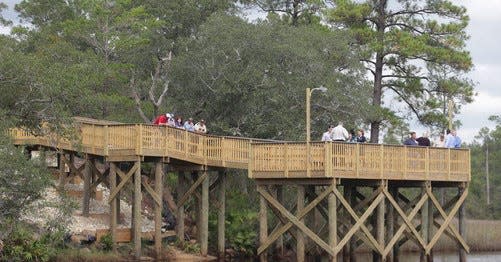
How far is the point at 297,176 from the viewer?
33.9m

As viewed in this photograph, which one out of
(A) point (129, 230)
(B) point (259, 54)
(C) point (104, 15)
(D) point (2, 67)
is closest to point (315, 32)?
(B) point (259, 54)

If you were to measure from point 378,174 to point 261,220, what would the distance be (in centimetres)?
465

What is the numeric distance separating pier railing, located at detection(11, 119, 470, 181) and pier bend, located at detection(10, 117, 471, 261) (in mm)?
32

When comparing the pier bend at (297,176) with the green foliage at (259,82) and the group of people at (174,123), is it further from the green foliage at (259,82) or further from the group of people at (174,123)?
the green foliage at (259,82)

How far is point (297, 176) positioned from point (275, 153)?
1.32 meters

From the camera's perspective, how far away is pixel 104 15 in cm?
5259

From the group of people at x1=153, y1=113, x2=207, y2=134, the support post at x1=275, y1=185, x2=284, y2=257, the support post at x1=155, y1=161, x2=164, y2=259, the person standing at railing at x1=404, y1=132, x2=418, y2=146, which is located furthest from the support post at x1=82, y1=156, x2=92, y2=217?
the person standing at railing at x1=404, y1=132, x2=418, y2=146

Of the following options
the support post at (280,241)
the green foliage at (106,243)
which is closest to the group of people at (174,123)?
the support post at (280,241)

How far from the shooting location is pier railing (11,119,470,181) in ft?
110

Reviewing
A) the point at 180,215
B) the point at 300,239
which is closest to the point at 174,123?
the point at 180,215

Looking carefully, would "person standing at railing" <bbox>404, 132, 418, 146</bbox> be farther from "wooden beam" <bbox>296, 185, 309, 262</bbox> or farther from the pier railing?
"wooden beam" <bbox>296, 185, 309, 262</bbox>

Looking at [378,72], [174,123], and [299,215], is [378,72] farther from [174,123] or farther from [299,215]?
[299,215]

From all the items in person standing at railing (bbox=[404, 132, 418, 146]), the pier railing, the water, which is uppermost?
person standing at railing (bbox=[404, 132, 418, 146])

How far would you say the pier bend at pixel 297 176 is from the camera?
33562 mm
